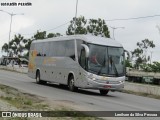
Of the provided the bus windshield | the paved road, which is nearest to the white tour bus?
the bus windshield

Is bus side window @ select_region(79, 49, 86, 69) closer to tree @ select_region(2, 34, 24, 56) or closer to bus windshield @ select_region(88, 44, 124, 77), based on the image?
bus windshield @ select_region(88, 44, 124, 77)

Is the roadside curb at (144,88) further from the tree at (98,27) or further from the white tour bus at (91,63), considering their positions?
the tree at (98,27)

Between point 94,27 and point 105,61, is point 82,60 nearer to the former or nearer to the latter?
point 105,61

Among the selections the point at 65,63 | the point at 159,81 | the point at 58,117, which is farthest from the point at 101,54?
the point at 159,81

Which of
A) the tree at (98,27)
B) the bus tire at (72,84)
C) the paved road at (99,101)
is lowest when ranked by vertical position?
the paved road at (99,101)

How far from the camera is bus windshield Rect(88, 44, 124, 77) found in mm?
23938

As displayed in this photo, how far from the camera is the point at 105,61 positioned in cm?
2409

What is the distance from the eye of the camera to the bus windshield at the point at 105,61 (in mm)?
23938

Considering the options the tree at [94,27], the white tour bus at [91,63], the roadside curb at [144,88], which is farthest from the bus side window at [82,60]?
the tree at [94,27]

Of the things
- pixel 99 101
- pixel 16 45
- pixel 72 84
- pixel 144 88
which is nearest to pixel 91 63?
pixel 72 84

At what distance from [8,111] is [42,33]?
88752 mm

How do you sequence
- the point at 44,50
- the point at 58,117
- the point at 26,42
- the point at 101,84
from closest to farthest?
the point at 58,117 < the point at 101,84 < the point at 44,50 < the point at 26,42

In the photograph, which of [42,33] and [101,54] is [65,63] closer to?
[101,54]

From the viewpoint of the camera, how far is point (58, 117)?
39.2 feet
